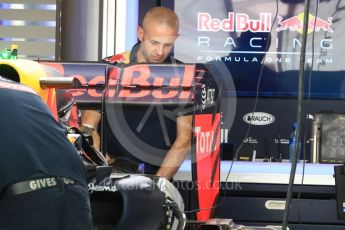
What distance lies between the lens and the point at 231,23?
19.6ft

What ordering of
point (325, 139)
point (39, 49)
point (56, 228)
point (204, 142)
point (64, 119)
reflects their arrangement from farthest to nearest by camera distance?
1. point (39, 49)
2. point (325, 139)
3. point (204, 142)
4. point (64, 119)
5. point (56, 228)

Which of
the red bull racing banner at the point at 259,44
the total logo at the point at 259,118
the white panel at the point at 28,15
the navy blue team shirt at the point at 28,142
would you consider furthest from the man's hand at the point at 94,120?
the total logo at the point at 259,118

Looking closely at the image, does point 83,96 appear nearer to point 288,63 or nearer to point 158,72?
point 158,72

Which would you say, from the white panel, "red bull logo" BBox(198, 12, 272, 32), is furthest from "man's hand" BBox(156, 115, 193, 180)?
"red bull logo" BBox(198, 12, 272, 32)

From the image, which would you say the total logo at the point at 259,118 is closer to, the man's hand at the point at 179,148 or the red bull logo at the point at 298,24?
the red bull logo at the point at 298,24

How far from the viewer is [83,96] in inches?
128

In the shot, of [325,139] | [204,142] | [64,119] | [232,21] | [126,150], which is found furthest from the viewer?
[232,21]

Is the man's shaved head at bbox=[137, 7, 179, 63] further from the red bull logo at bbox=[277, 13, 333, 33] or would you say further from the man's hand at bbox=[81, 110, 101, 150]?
the man's hand at bbox=[81, 110, 101, 150]

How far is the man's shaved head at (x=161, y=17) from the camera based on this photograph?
5590 millimetres

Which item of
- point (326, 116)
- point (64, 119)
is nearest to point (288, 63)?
point (326, 116)

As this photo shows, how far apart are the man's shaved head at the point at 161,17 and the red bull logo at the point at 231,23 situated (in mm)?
347

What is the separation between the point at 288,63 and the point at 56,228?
4.84 metres

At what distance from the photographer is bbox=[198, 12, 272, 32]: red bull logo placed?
597cm

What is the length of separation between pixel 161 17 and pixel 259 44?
910 mm
